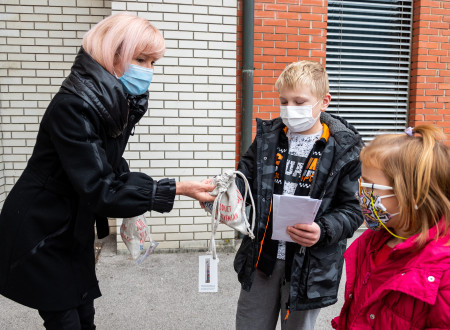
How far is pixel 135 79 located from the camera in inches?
77.5

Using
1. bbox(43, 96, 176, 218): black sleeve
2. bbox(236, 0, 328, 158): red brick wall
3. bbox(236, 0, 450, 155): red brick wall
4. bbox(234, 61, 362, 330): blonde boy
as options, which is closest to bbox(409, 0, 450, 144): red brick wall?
bbox(236, 0, 450, 155): red brick wall

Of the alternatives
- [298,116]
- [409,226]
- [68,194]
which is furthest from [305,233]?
[68,194]

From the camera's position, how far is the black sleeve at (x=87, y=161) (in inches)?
65.1

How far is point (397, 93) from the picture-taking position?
499 cm

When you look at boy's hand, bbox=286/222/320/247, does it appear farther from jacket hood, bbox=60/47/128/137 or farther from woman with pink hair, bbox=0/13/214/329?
jacket hood, bbox=60/47/128/137

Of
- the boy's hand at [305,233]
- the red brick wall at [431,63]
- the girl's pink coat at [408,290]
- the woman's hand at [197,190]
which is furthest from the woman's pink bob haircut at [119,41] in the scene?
the red brick wall at [431,63]

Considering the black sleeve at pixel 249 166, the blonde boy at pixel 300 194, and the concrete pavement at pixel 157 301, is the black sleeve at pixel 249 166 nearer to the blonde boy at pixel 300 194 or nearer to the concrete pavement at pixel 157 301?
the blonde boy at pixel 300 194

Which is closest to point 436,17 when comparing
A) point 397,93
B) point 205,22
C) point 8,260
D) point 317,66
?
point 397,93

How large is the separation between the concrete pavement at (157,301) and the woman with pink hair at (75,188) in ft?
4.28

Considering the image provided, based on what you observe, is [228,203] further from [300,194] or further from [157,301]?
[157,301]

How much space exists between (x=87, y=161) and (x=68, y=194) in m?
0.25

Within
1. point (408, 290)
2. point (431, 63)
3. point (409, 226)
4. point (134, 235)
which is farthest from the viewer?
point (431, 63)

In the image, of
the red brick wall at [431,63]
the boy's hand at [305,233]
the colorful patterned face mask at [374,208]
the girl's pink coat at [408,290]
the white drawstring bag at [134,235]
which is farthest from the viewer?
the red brick wall at [431,63]

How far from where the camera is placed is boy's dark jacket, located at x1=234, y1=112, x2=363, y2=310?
1907mm
